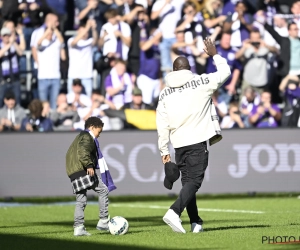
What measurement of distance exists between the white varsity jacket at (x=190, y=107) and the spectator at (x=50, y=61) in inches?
390

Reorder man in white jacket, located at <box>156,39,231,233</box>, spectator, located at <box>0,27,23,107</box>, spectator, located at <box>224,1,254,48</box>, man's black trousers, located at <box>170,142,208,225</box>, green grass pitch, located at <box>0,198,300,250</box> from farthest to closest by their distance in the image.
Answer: spectator, located at <box>224,1,254,48</box>
spectator, located at <box>0,27,23,107</box>
man in white jacket, located at <box>156,39,231,233</box>
man's black trousers, located at <box>170,142,208,225</box>
green grass pitch, located at <box>0,198,300,250</box>

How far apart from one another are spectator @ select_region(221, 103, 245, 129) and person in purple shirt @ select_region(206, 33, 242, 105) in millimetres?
426

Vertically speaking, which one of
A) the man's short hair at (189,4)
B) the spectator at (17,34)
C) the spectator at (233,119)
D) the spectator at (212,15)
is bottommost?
the spectator at (233,119)

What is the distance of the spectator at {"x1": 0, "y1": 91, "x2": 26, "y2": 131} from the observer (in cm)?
2062

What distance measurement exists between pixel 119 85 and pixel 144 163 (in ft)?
6.93

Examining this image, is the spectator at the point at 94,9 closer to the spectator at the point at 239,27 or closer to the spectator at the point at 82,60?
the spectator at the point at 82,60

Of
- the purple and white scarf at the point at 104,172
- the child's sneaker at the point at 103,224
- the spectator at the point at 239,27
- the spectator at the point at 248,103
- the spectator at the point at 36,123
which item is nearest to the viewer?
the purple and white scarf at the point at 104,172

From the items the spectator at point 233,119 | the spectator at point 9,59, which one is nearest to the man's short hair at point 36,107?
the spectator at point 9,59

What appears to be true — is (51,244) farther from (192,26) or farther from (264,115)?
(192,26)

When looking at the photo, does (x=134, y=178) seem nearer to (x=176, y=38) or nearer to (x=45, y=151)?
(x=45, y=151)

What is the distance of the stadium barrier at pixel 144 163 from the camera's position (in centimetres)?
2022

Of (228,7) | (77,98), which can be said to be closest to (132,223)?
(77,98)

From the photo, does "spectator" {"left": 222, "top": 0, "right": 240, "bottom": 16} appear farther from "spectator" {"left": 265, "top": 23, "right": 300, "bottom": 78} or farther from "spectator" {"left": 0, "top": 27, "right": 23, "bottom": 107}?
"spectator" {"left": 0, "top": 27, "right": 23, "bottom": 107}

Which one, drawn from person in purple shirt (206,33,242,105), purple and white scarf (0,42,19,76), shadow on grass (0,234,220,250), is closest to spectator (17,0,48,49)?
purple and white scarf (0,42,19,76)
